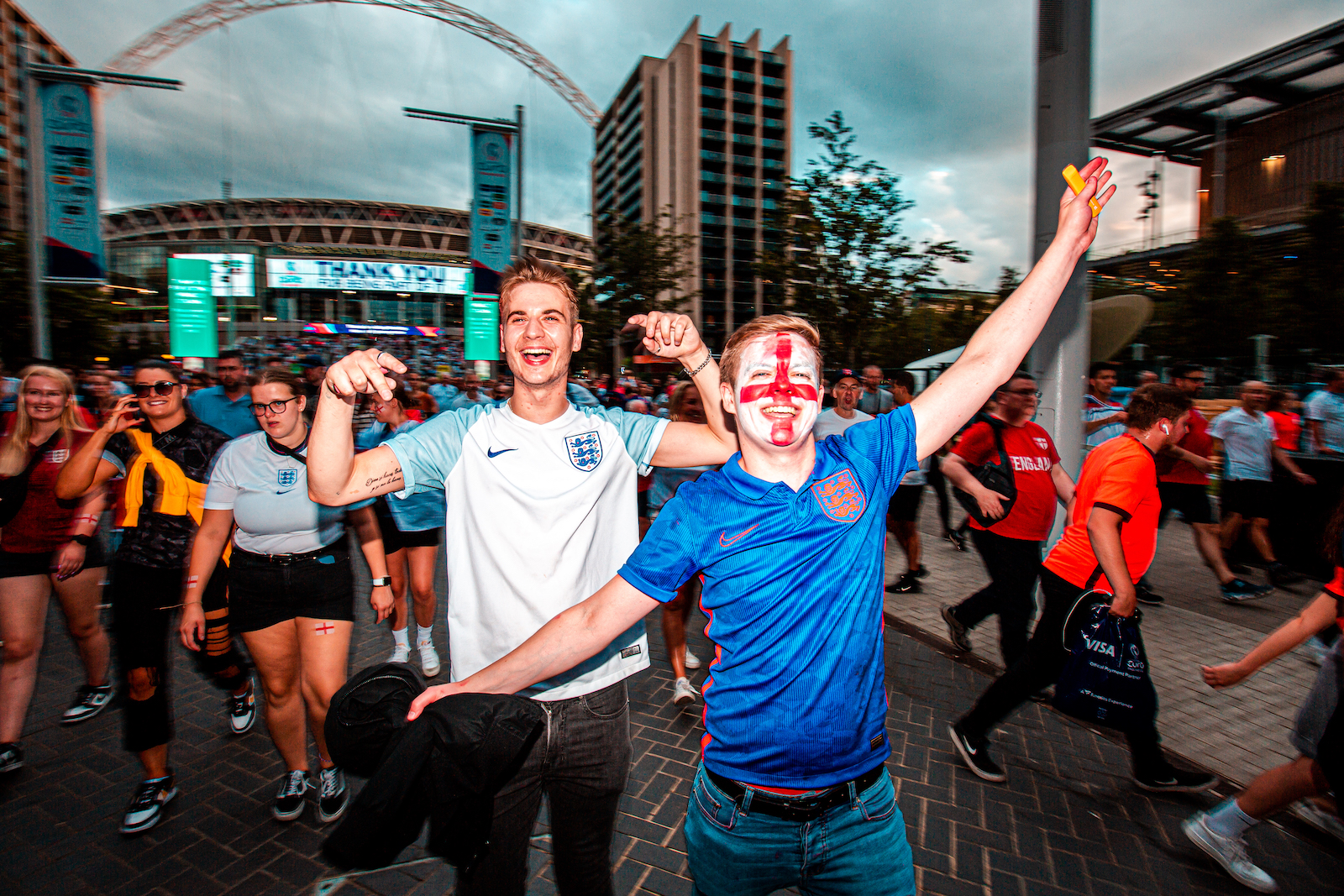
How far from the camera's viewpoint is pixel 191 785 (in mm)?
3676

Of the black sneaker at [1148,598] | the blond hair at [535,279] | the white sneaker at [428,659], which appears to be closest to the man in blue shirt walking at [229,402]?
the white sneaker at [428,659]

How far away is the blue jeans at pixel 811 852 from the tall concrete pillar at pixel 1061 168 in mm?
4300

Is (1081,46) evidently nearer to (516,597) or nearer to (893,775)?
(893,775)

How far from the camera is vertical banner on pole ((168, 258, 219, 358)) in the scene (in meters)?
14.6

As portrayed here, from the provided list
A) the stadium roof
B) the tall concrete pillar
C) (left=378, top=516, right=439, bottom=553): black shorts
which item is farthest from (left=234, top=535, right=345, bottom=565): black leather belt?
the stadium roof

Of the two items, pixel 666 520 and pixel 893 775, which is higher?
pixel 666 520

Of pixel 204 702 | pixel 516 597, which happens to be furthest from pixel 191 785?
pixel 516 597

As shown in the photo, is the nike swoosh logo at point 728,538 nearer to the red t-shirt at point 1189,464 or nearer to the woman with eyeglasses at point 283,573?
the woman with eyeglasses at point 283,573

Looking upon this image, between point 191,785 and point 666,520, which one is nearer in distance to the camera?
point 666,520

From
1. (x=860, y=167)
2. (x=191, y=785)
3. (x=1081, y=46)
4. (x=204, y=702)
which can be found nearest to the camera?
(x=191, y=785)

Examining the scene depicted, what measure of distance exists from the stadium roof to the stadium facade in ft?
136

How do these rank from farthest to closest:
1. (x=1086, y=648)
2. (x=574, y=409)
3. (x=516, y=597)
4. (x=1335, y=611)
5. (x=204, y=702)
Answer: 1. (x=204, y=702)
2. (x=1086, y=648)
3. (x=1335, y=611)
4. (x=574, y=409)
5. (x=516, y=597)

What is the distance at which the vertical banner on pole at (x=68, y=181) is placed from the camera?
11258 mm

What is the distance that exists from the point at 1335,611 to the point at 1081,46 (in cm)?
428
